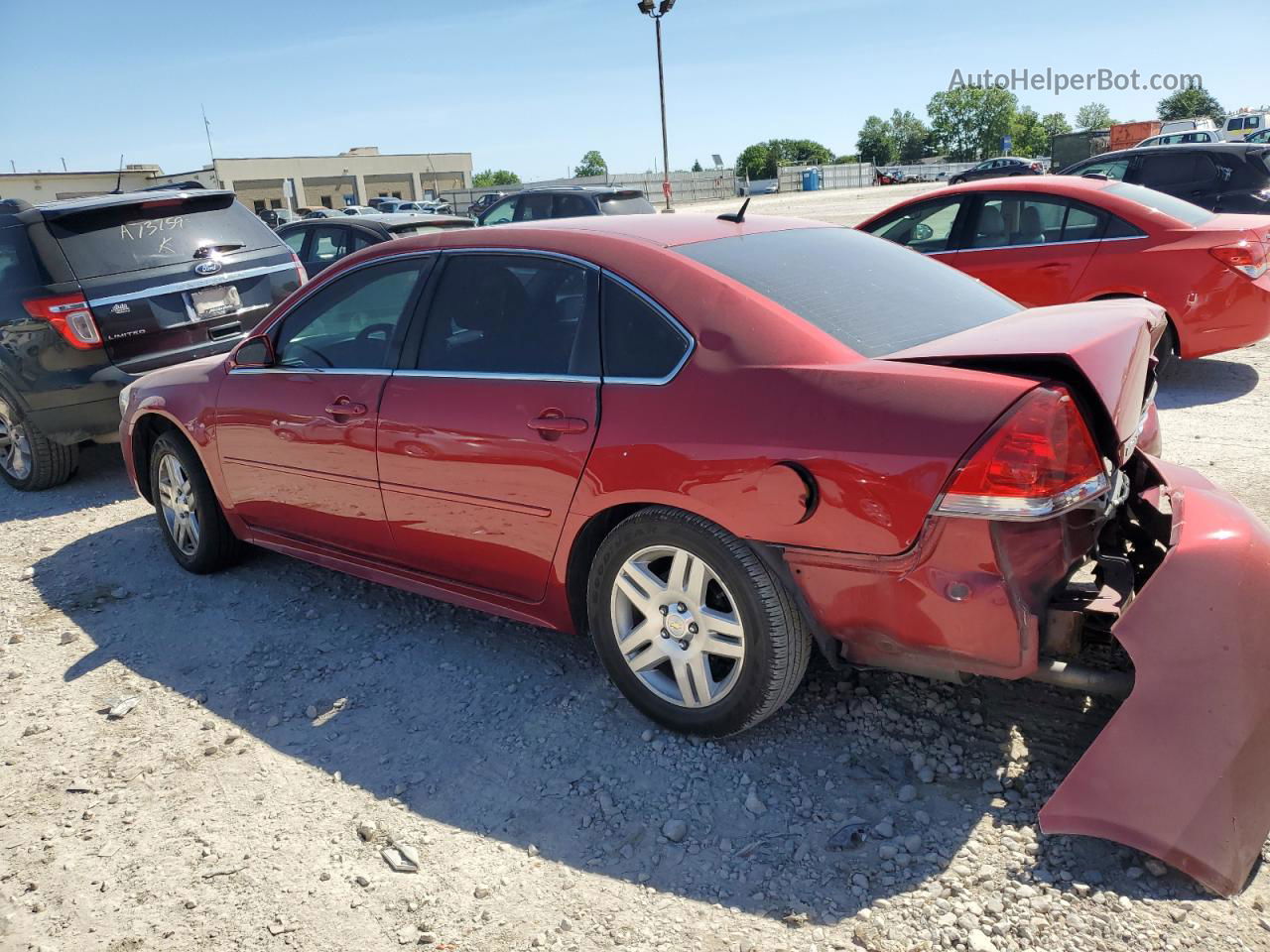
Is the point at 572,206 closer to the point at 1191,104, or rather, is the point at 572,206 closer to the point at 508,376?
the point at 508,376

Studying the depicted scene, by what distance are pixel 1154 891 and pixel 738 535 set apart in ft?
4.46

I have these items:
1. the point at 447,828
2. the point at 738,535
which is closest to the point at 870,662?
the point at 738,535

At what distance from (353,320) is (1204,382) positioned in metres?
6.39

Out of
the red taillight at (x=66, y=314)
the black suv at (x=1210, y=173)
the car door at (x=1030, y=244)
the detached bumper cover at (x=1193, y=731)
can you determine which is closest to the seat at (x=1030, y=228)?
the car door at (x=1030, y=244)

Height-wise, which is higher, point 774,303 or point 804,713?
point 774,303

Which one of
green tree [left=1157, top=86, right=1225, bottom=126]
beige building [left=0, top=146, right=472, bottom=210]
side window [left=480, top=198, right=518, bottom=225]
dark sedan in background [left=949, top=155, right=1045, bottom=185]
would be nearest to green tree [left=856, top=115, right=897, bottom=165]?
green tree [left=1157, top=86, right=1225, bottom=126]

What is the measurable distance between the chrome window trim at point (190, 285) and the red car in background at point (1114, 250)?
14.2ft

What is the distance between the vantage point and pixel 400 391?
12.3 feet

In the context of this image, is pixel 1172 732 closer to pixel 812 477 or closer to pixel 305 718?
pixel 812 477

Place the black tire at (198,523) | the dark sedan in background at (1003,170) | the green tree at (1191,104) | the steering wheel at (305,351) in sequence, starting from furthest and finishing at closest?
the green tree at (1191,104) < the dark sedan in background at (1003,170) < the black tire at (198,523) < the steering wheel at (305,351)

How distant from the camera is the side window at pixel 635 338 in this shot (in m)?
3.08

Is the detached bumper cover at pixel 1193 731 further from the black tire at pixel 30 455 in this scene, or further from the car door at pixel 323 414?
the black tire at pixel 30 455

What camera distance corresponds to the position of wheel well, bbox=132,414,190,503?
515 centimetres

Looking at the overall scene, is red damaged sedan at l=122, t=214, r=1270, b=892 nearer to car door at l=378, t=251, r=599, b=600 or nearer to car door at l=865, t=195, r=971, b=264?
car door at l=378, t=251, r=599, b=600
